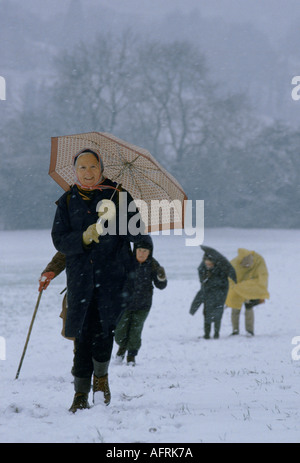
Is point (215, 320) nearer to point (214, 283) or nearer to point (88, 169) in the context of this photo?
point (214, 283)

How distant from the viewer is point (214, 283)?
10641 millimetres

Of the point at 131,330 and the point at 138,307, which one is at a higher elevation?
the point at 138,307

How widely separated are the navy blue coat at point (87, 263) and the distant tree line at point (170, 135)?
43262 mm

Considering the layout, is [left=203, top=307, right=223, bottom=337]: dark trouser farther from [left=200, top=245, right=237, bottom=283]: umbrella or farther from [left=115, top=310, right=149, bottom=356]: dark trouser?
[left=115, top=310, right=149, bottom=356]: dark trouser

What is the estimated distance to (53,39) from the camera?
130 metres

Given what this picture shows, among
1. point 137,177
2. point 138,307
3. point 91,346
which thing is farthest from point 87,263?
point 138,307

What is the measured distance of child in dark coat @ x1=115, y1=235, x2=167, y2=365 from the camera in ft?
24.5

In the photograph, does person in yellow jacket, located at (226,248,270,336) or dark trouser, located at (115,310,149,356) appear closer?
dark trouser, located at (115,310,149,356)

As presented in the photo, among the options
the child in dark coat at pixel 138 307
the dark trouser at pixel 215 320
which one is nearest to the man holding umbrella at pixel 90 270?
the child in dark coat at pixel 138 307

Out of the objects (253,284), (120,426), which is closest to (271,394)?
(120,426)

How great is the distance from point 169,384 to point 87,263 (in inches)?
78.2

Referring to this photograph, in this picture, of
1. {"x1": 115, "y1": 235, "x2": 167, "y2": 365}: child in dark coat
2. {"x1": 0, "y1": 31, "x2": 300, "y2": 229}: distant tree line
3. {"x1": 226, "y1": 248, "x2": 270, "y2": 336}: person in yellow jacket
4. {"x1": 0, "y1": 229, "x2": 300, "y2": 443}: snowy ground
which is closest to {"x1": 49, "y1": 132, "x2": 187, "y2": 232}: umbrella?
{"x1": 0, "y1": 229, "x2": 300, "y2": 443}: snowy ground

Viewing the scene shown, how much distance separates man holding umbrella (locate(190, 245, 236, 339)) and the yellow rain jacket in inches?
11.9
